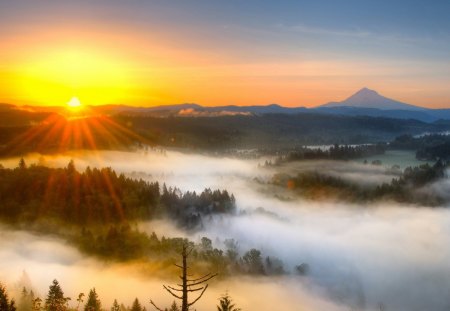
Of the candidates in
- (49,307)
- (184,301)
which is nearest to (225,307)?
→ (184,301)

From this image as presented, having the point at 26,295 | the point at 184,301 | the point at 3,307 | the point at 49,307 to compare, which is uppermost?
the point at 184,301

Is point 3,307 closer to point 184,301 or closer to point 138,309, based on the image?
point 138,309

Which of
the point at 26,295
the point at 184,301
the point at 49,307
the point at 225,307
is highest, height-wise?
the point at 184,301

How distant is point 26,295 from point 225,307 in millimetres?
179159

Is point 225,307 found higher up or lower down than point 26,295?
higher up

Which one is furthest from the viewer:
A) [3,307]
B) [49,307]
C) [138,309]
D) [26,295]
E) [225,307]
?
[26,295]

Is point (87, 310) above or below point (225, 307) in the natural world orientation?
below

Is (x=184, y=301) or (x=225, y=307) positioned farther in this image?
(x=225, y=307)

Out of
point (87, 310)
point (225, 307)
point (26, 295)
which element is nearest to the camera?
point (225, 307)

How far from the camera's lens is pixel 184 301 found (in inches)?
826

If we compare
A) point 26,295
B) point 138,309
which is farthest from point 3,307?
point 26,295

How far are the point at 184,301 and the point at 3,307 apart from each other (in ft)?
388

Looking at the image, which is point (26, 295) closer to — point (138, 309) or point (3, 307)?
point (138, 309)

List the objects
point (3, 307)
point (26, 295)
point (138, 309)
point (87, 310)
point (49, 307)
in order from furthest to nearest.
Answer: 1. point (26, 295)
2. point (138, 309)
3. point (87, 310)
4. point (49, 307)
5. point (3, 307)
